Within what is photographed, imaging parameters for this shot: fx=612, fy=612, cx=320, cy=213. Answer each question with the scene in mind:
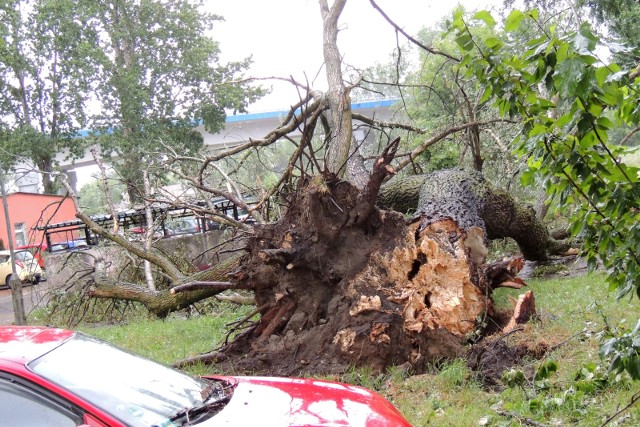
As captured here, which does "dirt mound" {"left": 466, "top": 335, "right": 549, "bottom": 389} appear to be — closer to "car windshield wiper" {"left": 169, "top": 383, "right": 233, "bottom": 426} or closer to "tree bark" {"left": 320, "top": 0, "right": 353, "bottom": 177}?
"car windshield wiper" {"left": 169, "top": 383, "right": 233, "bottom": 426}

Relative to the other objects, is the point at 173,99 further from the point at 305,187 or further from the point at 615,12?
the point at 305,187

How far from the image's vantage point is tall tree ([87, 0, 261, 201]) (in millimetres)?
24156

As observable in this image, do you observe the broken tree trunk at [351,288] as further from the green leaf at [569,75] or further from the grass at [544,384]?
Result: the green leaf at [569,75]

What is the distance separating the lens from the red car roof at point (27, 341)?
2.78 meters

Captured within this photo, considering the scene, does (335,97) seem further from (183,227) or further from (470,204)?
(183,227)

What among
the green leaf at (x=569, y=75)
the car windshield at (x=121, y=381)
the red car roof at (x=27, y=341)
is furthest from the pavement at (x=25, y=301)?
the green leaf at (x=569, y=75)

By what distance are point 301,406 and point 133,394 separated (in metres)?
0.82

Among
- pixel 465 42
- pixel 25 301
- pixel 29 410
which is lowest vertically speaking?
pixel 25 301

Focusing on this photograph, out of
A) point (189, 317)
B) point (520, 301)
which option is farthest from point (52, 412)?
point (189, 317)

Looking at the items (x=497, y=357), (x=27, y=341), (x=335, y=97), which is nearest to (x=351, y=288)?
(x=497, y=357)

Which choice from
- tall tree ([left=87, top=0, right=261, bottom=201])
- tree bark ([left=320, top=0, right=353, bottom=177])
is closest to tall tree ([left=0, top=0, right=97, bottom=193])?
tall tree ([left=87, top=0, right=261, bottom=201])

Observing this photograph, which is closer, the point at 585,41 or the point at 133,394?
the point at 585,41

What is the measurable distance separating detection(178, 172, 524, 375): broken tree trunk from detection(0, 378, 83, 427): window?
3.45 m

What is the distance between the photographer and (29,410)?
2.58 m
